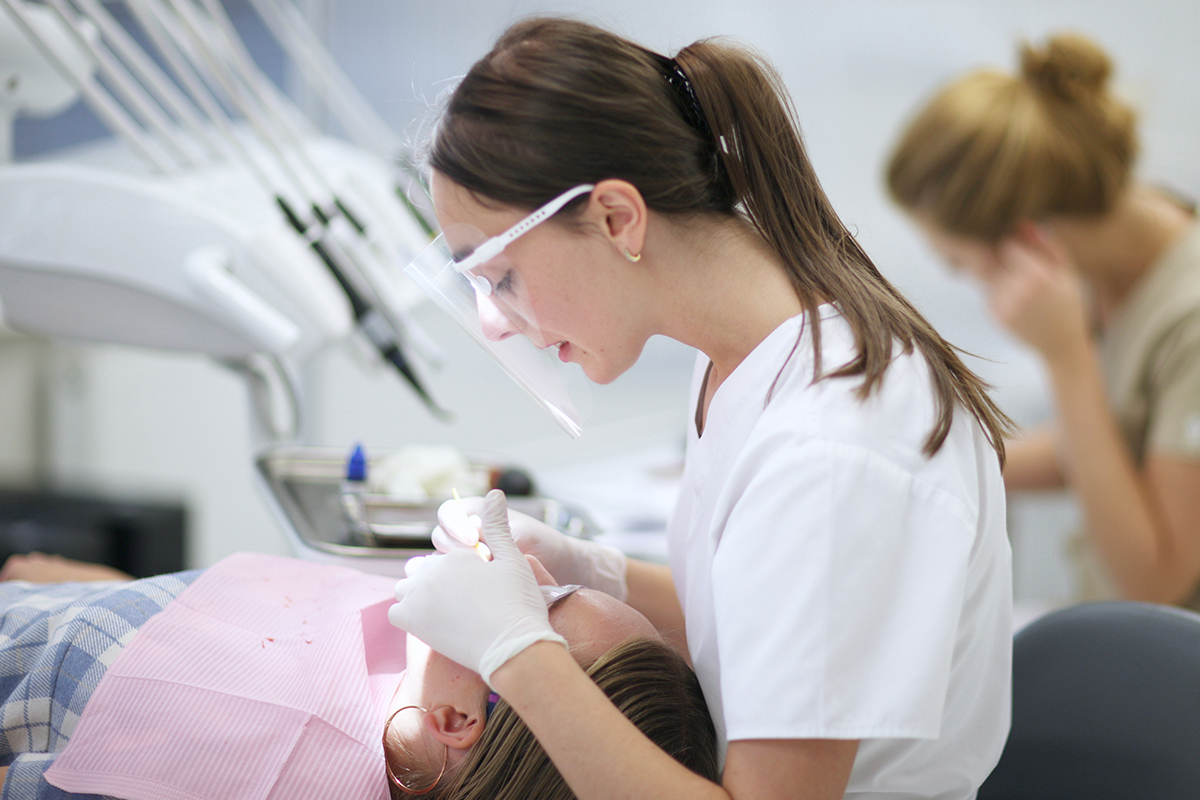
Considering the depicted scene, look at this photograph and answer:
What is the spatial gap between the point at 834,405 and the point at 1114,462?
4.37 ft

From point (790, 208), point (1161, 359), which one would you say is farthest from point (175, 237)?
point (1161, 359)

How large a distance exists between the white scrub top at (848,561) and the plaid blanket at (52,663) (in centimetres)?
66

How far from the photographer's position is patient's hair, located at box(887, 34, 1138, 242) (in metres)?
2.07

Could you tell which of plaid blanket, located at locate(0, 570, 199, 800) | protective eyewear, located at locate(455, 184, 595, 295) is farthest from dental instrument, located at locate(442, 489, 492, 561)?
plaid blanket, located at locate(0, 570, 199, 800)

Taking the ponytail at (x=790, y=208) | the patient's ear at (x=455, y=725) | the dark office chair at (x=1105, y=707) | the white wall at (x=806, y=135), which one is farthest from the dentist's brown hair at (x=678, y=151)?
the white wall at (x=806, y=135)

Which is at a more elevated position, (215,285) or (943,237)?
(215,285)

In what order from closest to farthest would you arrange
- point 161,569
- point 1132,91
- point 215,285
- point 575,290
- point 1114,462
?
point 575,290 → point 215,285 → point 1114,462 → point 161,569 → point 1132,91

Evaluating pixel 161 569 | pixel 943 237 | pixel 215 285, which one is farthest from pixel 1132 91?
pixel 161 569

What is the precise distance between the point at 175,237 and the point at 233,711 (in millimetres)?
706

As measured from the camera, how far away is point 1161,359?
177 centimetres

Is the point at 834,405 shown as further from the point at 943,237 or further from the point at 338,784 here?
the point at 943,237

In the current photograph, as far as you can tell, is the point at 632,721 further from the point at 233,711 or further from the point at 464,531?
the point at 233,711

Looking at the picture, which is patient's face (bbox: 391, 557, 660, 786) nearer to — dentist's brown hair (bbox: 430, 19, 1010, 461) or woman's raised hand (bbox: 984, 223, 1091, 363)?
dentist's brown hair (bbox: 430, 19, 1010, 461)

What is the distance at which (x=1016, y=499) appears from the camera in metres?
2.69
